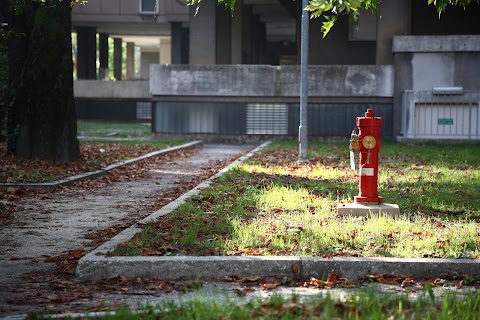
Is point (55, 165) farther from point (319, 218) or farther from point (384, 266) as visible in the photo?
point (384, 266)

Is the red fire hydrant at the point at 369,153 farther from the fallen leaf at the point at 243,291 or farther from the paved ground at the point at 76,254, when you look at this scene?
the fallen leaf at the point at 243,291

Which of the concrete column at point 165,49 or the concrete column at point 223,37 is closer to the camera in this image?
the concrete column at point 223,37

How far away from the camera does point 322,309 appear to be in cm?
530

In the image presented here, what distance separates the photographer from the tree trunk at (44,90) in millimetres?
17156

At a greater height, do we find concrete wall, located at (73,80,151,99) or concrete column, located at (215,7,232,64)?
concrete column, located at (215,7,232,64)

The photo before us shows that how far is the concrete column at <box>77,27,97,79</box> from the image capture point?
174 ft

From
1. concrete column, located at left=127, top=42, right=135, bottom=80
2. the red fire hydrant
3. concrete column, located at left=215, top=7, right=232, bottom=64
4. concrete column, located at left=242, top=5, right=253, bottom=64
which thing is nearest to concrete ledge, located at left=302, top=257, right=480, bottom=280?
the red fire hydrant

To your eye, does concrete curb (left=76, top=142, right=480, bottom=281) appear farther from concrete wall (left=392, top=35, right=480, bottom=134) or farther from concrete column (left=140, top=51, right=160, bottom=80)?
concrete column (left=140, top=51, right=160, bottom=80)

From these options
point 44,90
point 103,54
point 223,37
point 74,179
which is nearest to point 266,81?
point 223,37

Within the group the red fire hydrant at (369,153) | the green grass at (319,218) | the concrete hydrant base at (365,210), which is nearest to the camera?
the green grass at (319,218)

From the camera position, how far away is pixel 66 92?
57.0ft

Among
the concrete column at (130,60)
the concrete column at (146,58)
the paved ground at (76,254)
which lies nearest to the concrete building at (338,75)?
the paved ground at (76,254)

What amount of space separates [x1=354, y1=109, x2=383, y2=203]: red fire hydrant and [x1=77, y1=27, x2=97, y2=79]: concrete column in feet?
147

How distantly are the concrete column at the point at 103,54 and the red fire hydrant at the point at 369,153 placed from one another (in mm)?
50766
